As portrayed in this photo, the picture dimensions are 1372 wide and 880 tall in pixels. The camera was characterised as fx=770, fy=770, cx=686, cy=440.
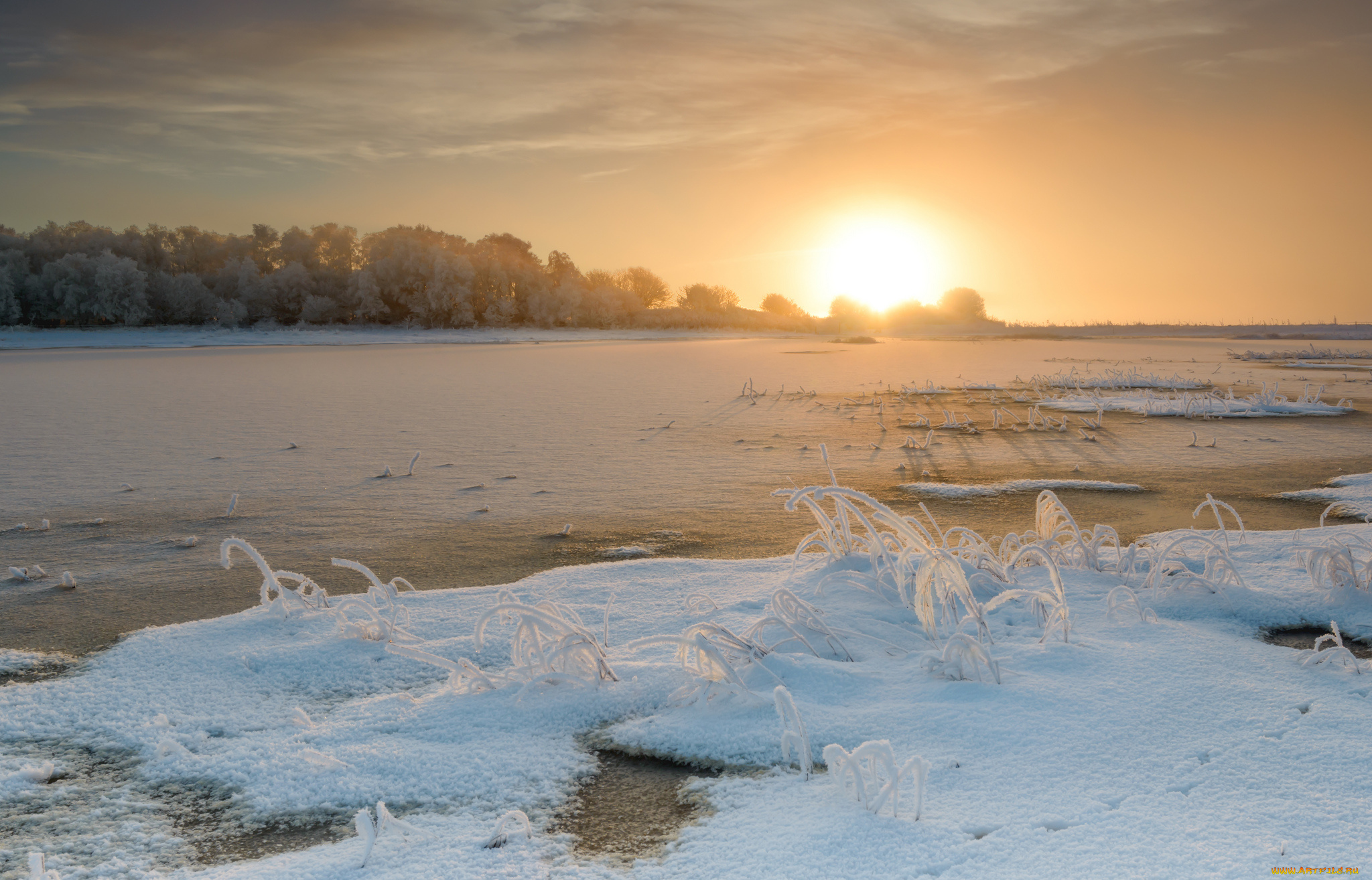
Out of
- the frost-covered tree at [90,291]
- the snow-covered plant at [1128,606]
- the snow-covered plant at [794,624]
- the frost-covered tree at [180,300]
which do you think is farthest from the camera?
the frost-covered tree at [180,300]

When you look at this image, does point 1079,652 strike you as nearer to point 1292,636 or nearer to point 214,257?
point 1292,636

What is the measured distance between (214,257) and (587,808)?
4303 centimetres

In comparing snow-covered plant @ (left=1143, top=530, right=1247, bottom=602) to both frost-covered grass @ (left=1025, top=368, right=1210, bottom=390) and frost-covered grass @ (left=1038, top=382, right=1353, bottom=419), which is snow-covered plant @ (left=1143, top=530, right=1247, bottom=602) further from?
frost-covered grass @ (left=1025, top=368, right=1210, bottom=390)

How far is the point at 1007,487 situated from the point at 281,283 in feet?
116

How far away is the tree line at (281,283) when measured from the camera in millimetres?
29984

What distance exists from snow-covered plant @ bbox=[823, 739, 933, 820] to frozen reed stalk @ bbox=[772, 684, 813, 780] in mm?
84

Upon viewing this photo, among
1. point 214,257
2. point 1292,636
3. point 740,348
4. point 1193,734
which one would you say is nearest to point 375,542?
point 1193,734

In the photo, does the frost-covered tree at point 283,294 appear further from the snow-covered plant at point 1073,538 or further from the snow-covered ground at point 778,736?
the snow-covered plant at point 1073,538

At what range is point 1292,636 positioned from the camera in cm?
227

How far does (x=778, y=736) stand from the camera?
65.1 inches

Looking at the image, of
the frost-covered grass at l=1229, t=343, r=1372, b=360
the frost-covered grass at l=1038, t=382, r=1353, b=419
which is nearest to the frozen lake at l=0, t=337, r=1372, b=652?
the frost-covered grass at l=1038, t=382, r=1353, b=419

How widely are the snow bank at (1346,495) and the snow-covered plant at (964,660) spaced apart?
3217 millimetres

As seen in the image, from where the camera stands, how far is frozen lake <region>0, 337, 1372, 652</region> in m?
3.29

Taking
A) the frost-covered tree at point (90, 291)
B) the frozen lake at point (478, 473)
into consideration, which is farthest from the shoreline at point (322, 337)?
the frozen lake at point (478, 473)
